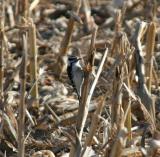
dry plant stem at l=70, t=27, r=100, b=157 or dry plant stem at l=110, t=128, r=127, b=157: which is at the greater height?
dry plant stem at l=70, t=27, r=100, b=157

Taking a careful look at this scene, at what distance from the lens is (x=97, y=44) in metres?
3.53

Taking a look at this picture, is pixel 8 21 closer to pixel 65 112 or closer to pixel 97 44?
pixel 97 44

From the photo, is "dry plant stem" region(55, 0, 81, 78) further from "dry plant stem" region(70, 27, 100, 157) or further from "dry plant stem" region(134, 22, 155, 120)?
"dry plant stem" region(70, 27, 100, 157)

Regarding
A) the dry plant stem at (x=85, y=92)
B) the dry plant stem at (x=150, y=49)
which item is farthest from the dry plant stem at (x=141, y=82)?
the dry plant stem at (x=85, y=92)

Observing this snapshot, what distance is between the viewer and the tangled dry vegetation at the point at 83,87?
6.93ft

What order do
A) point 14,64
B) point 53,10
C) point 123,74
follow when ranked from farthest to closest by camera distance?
point 53,10 < point 14,64 < point 123,74

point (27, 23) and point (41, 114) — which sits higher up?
point (27, 23)

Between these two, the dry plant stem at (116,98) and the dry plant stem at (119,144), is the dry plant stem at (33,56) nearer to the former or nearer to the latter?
the dry plant stem at (116,98)

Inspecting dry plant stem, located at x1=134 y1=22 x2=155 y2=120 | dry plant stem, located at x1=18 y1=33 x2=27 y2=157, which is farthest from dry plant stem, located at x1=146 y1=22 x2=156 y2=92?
dry plant stem, located at x1=18 y1=33 x2=27 y2=157

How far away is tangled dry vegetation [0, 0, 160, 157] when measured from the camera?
6.93ft

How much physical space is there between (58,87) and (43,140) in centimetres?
55

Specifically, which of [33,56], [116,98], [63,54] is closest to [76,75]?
[116,98]

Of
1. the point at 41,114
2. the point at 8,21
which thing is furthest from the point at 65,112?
the point at 8,21

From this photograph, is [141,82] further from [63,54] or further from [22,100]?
[63,54]
